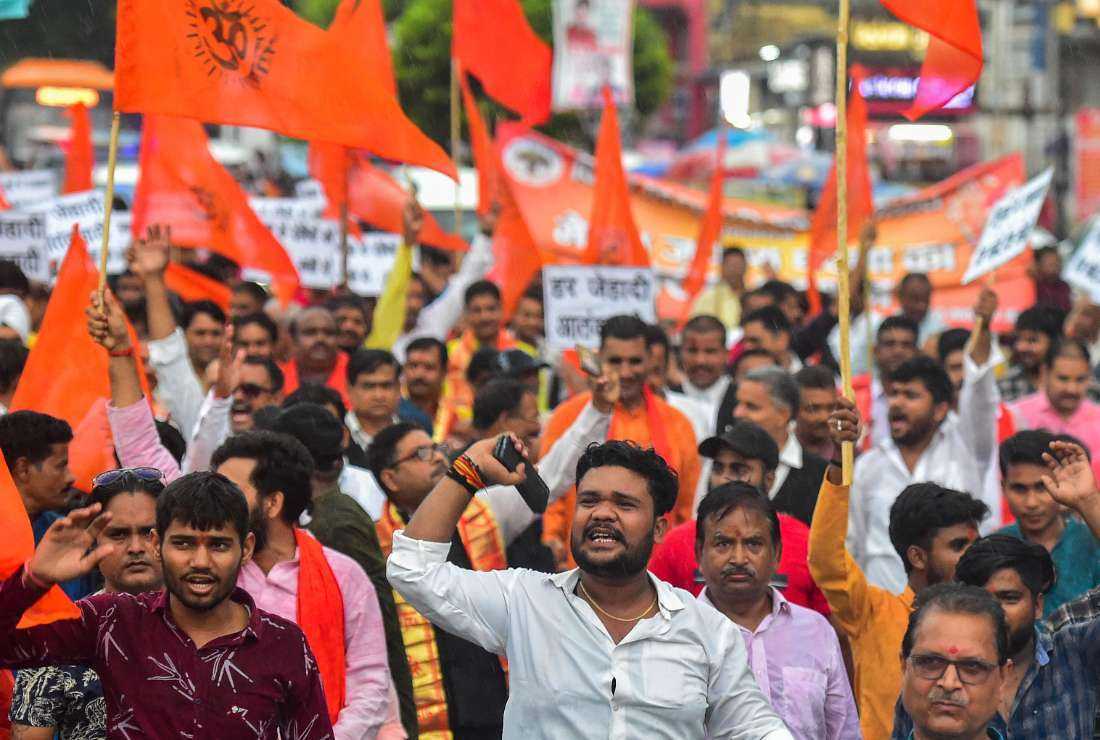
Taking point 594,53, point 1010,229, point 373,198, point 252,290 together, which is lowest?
point 252,290

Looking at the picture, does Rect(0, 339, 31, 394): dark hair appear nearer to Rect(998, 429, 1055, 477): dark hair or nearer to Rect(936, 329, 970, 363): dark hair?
Rect(998, 429, 1055, 477): dark hair

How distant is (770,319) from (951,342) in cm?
97

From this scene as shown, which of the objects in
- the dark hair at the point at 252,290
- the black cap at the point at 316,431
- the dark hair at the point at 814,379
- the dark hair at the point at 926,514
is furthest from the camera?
the dark hair at the point at 252,290

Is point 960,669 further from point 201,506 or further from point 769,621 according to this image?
point 201,506

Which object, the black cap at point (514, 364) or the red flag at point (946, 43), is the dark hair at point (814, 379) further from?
the red flag at point (946, 43)

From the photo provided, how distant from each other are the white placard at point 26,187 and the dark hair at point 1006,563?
27.3 feet

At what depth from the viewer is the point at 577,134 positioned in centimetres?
3247

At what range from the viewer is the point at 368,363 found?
7.82 meters

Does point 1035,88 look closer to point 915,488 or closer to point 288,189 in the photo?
point 288,189

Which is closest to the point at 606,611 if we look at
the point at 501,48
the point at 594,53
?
the point at 501,48

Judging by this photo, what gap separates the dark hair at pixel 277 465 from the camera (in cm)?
516

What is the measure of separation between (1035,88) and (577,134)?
14.3m

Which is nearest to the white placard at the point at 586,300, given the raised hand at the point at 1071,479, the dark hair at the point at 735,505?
the dark hair at the point at 735,505

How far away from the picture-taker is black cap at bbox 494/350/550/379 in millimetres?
8211
